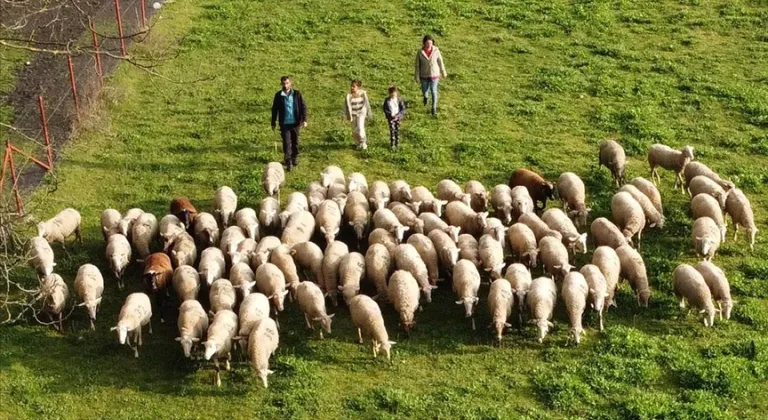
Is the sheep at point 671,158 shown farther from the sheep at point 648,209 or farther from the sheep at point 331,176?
the sheep at point 331,176

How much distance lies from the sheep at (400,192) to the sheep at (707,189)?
5404mm

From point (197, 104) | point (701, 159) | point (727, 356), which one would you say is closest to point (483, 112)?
point (701, 159)

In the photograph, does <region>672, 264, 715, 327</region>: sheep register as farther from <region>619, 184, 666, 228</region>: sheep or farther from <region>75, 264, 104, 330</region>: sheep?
<region>75, 264, 104, 330</region>: sheep

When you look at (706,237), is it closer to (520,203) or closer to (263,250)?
(520,203)

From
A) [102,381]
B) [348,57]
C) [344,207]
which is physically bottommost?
[102,381]

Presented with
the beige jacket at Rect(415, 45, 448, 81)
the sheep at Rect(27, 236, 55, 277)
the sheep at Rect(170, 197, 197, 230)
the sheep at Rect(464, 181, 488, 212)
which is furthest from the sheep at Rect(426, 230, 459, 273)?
the beige jacket at Rect(415, 45, 448, 81)

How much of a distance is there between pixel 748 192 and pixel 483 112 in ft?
21.0

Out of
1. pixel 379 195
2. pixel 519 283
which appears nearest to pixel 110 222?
pixel 379 195

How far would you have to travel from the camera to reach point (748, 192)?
1981 cm

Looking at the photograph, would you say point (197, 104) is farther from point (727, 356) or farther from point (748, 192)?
point (727, 356)

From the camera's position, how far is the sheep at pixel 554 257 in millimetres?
16266

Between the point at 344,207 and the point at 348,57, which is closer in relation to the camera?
the point at 344,207

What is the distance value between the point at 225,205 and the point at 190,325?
4165 mm

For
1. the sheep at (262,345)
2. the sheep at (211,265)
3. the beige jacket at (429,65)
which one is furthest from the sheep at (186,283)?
the beige jacket at (429,65)
